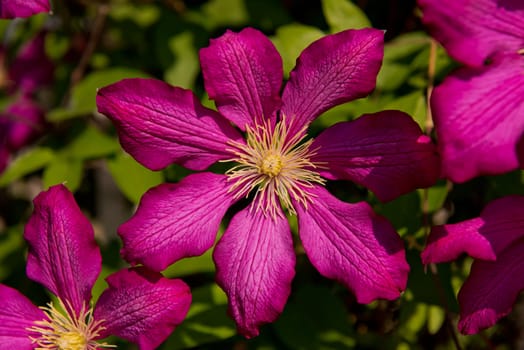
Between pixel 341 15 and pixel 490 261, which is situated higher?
pixel 341 15

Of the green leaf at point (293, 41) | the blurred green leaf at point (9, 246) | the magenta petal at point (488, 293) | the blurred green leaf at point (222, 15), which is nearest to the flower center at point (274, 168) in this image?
the green leaf at point (293, 41)

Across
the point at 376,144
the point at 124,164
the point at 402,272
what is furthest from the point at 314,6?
the point at 402,272

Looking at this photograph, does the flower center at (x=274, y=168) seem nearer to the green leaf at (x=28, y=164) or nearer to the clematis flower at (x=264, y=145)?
the clematis flower at (x=264, y=145)

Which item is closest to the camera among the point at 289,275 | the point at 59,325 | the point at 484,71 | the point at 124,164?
the point at 484,71

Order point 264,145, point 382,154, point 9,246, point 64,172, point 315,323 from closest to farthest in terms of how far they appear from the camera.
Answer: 1. point 382,154
2. point 264,145
3. point 315,323
4. point 64,172
5. point 9,246

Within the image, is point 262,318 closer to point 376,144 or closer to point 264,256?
point 264,256

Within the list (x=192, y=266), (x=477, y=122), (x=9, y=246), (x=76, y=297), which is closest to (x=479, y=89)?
(x=477, y=122)

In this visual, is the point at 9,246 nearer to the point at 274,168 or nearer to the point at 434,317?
the point at 274,168

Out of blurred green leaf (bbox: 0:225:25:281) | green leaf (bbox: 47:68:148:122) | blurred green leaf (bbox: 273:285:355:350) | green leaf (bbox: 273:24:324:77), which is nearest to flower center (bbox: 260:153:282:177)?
green leaf (bbox: 273:24:324:77)
